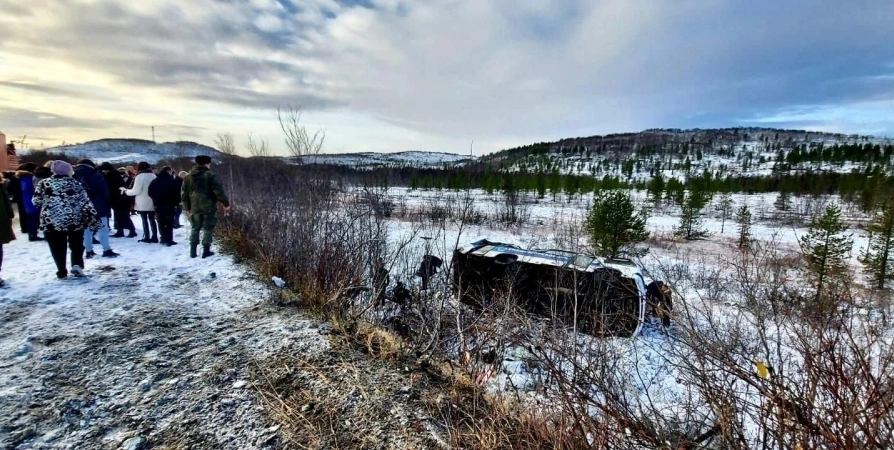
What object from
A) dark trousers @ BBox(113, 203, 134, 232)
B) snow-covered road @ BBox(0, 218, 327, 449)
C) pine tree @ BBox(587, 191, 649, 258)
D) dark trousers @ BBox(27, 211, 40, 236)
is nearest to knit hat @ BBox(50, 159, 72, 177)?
snow-covered road @ BBox(0, 218, 327, 449)

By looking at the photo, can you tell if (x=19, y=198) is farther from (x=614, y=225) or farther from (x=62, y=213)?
(x=614, y=225)

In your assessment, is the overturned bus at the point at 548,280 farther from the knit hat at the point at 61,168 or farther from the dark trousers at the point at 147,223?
the dark trousers at the point at 147,223

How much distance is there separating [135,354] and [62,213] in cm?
275

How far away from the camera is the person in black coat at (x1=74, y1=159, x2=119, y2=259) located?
19.6ft

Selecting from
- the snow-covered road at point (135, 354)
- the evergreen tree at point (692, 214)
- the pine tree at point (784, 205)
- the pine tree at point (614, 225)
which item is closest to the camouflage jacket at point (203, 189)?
the snow-covered road at point (135, 354)

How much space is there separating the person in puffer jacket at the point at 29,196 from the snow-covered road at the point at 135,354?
7.23 ft

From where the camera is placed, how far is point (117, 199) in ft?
24.7

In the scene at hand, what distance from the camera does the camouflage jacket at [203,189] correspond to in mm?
6000

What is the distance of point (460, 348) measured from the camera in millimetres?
3516

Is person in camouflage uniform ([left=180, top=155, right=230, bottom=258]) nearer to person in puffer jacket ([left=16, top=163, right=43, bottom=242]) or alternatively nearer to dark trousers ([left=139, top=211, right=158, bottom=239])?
dark trousers ([left=139, top=211, right=158, bottom=239])

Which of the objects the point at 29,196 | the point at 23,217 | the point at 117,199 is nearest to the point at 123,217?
the point at 117,199

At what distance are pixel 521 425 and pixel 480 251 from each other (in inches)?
168

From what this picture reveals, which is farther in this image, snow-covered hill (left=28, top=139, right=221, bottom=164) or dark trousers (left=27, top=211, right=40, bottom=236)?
snow-covered hill (left=28, top=139, right=221, bottom=164)

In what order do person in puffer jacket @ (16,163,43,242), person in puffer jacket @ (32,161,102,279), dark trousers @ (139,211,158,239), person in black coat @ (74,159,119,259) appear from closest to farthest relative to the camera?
person in puffer jacket @ (32,161,102,279), person in black coat @ (74,159,119,259), person in puffer jacket @ (16,163,43,242), dark trousers @ (139,211,158,239)
